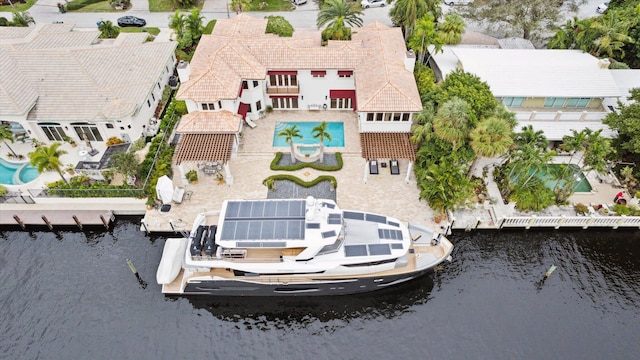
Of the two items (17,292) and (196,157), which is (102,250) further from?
(196,157)

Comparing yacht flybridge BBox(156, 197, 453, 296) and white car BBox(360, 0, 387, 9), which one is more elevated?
white car BBox(360, 0, 387, 9)

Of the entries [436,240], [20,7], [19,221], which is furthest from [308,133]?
[20,7]

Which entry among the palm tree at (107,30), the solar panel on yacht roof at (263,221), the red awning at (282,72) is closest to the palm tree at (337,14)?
the red awning at (282,72)

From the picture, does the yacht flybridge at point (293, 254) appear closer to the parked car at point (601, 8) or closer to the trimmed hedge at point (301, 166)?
the trimmed hedge at point (301, 166)

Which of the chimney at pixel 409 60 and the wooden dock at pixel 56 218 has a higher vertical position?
the chimney at pixel 409 60

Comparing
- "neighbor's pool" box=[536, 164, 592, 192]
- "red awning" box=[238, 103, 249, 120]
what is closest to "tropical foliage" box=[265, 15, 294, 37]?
"red awning" box=[238, 103, 249, 120]

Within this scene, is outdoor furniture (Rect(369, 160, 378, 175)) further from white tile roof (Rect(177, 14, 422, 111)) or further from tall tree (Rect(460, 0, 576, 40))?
tall tree (Rect(460, 0, 576, 40))

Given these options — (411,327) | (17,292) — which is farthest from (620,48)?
(17,292)
